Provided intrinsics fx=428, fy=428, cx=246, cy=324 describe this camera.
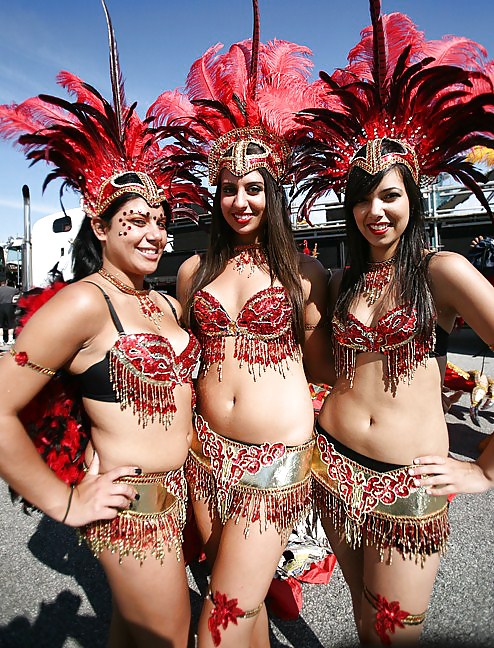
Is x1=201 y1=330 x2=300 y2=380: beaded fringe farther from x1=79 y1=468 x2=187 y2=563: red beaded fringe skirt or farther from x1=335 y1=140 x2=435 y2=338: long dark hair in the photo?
x1=79 y1=468 x2=187 y2=563: red beaded fringe skirt

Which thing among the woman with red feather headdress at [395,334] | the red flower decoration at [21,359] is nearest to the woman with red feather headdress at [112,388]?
the red flower decoration at [21,359]

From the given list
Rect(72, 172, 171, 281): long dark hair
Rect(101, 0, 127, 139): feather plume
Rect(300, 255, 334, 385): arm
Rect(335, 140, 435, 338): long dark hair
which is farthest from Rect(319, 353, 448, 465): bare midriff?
Rect(101, 0, 127, 139): feather plume

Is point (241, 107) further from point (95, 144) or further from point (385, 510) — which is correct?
point (385, 510)

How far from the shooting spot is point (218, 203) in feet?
7.13

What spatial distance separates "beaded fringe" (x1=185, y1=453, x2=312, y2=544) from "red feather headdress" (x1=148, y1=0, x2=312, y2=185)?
4.62 feet

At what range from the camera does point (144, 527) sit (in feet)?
5.23

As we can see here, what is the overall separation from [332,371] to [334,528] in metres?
0.69

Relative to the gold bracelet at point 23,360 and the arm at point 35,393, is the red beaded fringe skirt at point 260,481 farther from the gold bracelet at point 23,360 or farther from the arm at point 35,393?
the gold bracelet at point 23,360

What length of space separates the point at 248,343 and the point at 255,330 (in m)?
0.07

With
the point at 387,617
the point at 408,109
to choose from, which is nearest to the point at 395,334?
the point at 408,109

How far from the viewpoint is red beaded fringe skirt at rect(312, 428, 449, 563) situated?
1.61 meters

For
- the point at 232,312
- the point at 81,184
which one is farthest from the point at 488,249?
the point at 81,184

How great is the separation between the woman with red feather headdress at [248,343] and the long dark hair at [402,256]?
25 centimetres

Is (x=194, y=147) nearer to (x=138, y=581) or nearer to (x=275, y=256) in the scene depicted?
(x=275, y=256)
